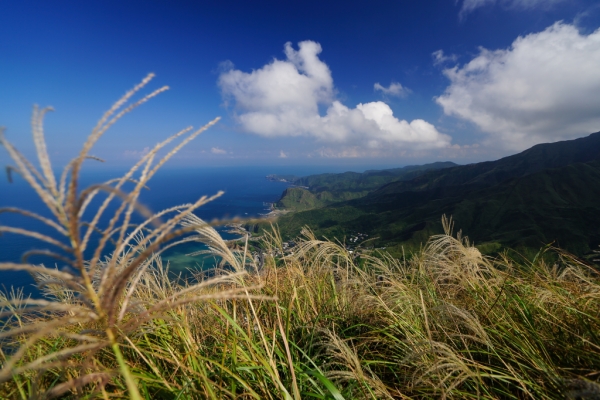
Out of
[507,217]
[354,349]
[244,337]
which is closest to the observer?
[244,337]

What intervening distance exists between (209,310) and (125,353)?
3.56 ft

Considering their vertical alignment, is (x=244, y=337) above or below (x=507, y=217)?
above

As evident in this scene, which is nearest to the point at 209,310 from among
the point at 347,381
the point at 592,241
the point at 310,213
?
the point at 347,381

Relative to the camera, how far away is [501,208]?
13350cm

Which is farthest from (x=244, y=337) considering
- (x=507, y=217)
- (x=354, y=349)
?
(x=507, y=217)

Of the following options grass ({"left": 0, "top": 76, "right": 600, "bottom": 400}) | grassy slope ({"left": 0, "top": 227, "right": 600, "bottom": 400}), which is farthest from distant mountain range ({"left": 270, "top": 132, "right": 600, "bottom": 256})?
grass ({"left": 0, "top": 76, "right": 600, "bottom": 400})

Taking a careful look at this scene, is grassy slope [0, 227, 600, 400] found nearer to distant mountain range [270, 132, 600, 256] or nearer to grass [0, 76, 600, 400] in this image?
grass [0, 76, 600, 400]

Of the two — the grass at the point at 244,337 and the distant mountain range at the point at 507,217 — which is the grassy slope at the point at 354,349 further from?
the distant mountain range at the point at 507,217

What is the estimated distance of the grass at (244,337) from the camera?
1009 millimetres

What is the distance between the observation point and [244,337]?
2.27 meters

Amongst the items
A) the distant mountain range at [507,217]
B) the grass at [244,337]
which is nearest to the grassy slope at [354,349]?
the grass at [244,337]

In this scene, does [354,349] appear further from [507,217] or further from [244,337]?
[507,217]

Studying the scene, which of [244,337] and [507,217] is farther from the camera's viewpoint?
[507,217]

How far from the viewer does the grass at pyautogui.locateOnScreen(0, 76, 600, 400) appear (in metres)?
1.01
